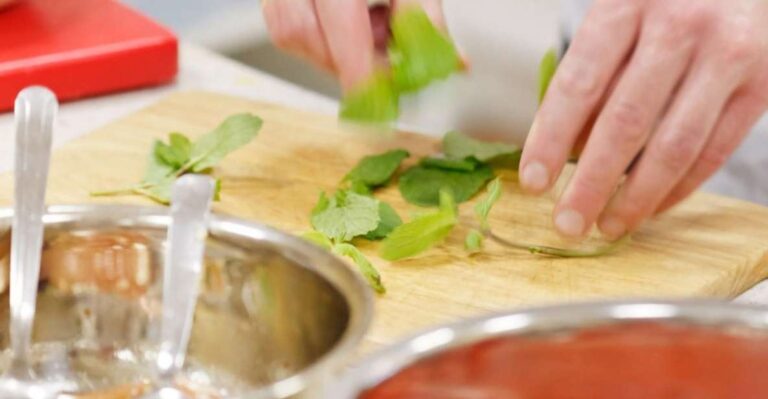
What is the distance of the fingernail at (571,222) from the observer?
1.09 m

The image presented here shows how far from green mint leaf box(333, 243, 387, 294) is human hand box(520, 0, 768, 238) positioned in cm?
14

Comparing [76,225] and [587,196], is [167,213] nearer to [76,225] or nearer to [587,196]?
[76,225]

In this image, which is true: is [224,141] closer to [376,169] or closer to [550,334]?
[376,169]

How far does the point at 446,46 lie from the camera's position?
112 centimetres

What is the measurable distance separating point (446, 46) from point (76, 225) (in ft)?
1.19

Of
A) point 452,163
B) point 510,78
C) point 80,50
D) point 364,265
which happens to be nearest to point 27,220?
point 364,265

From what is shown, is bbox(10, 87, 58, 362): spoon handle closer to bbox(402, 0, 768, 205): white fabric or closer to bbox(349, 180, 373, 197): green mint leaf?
bbox(349, 180, 373, 197): green mint leaf

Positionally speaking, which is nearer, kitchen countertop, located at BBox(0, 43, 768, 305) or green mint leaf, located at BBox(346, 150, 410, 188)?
green mint leaf, located at BBox(346, 150, 410, 188)

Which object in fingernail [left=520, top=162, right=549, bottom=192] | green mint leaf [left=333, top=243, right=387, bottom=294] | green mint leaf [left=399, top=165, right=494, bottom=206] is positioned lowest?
green mint leaf [left=399, top=165, right=494, bottom=206]

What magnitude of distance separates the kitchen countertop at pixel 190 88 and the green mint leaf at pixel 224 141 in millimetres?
170

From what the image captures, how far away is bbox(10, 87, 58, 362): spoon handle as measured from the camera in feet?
2.83

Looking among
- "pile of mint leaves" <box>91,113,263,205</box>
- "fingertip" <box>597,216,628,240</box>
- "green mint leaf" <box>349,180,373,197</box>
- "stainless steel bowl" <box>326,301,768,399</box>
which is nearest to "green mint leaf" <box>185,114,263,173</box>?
"pile of mint leaves" <box>91,113,263,205</box>

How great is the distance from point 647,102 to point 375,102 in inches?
9.0

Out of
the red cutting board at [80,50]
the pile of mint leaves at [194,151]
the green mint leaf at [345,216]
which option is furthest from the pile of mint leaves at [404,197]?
the red cutting board at [80,50]
